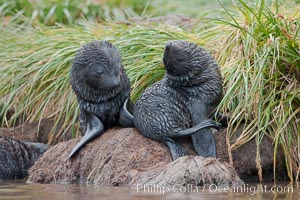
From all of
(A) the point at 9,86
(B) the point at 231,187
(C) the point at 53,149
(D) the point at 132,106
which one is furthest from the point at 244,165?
(A) the point at 9,86

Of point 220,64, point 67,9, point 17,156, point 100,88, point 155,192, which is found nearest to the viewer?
point 155,192

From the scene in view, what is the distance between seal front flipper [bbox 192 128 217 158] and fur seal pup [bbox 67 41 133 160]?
0.76m

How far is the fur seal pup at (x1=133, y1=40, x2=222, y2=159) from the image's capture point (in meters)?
7.54

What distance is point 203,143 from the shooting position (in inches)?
296

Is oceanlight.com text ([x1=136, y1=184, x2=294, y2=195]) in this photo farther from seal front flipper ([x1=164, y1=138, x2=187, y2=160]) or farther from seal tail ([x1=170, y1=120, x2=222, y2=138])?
seal tail ([x1=170, y1=120, x2=222, y2=138])

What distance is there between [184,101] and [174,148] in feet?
1.47

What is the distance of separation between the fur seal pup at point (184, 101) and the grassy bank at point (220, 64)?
7.2 inches

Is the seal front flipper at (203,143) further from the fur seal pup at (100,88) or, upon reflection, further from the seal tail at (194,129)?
the fur seal pup at (100,88)

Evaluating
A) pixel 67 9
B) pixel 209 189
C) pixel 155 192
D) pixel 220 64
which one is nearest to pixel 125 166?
pixel 155 192

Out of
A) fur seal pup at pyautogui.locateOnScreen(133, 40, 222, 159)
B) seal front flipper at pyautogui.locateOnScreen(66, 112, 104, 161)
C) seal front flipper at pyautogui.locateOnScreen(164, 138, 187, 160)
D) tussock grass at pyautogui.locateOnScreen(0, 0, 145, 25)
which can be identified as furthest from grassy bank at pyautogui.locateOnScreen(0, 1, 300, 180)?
tussock grass at pyautogui.locateOnScreen(0, 0, 145, 25)

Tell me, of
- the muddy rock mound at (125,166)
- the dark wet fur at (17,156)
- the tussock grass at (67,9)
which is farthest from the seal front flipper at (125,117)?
the tussock grass at (67,9)

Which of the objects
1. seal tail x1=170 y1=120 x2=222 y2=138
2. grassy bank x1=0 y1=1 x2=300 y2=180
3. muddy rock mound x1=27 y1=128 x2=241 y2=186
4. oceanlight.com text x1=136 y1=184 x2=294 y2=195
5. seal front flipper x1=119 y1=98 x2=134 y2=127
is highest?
grassy bank x1=0 y1=1 x2=300 y2=180

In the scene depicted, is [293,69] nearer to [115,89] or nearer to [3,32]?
[115,89]

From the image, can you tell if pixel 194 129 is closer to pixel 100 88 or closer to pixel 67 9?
pixel 100 88
